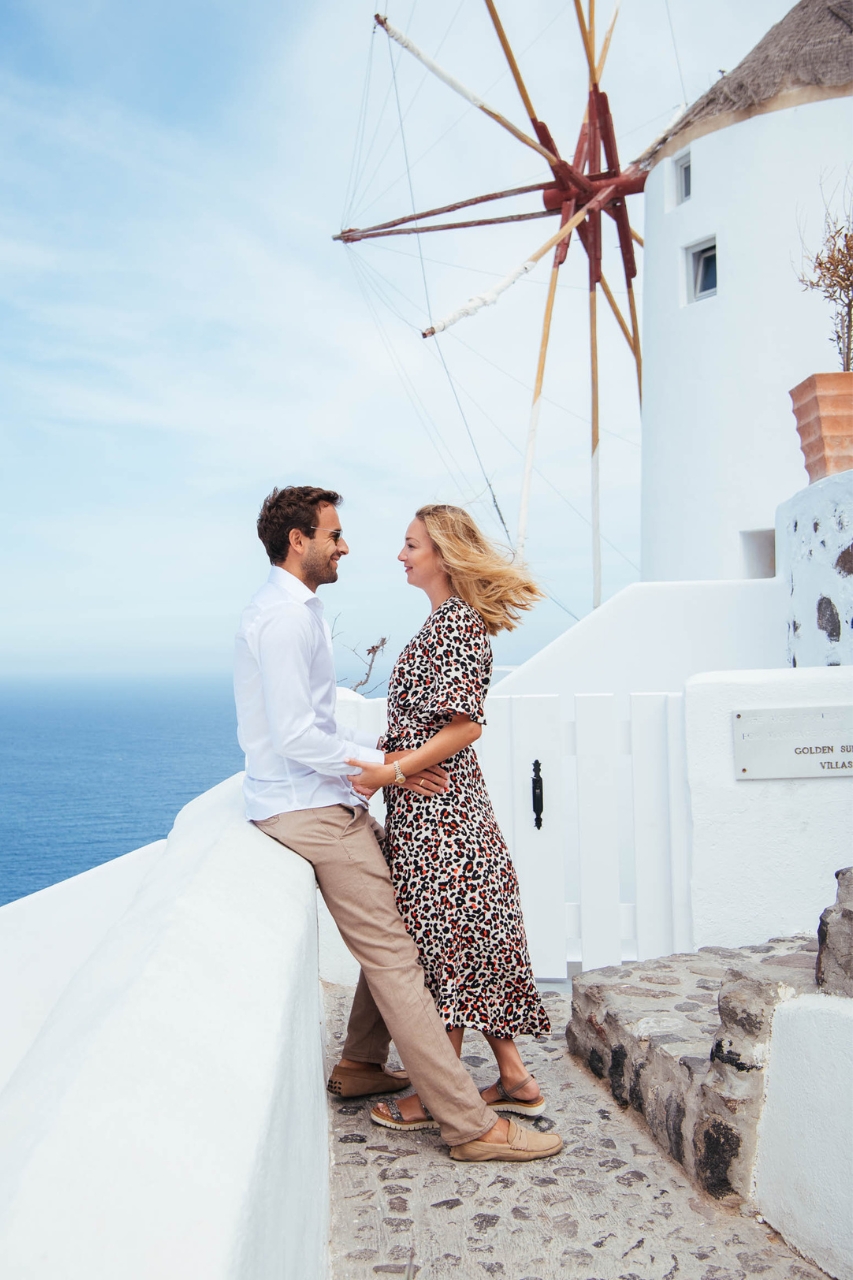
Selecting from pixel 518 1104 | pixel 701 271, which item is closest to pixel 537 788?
pixel 518 1104

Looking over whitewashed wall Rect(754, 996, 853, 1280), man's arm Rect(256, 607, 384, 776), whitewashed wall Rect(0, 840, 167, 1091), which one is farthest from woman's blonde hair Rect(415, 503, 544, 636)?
whitewashed wall Rect(0, 840, 167, 1091)

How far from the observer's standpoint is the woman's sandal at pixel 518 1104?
111 inches

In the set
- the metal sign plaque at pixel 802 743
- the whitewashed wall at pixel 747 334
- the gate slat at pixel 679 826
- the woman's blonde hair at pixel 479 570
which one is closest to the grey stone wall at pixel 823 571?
the metal sign plaque at pixel 802 743

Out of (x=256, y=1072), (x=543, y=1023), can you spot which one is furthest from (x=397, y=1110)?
(x=256, y=1072)

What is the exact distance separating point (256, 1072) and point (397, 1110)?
1.67m

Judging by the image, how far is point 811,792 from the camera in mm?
3930

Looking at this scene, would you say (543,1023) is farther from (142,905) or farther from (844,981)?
(142,905)

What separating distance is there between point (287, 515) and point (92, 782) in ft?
100

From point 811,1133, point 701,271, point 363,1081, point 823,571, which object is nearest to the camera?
point 811,1133

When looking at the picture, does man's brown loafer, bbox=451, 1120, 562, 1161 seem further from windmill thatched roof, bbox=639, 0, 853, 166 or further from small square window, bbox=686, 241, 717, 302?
windmill thatched roof, bbox=639, 0, 853, 166

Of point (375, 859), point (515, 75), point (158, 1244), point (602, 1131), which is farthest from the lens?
point (515, 75)

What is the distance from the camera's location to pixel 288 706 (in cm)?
234

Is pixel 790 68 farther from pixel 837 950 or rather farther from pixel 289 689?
pixel 837 950

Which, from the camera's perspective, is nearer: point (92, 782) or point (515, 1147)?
point (515, 1147)
